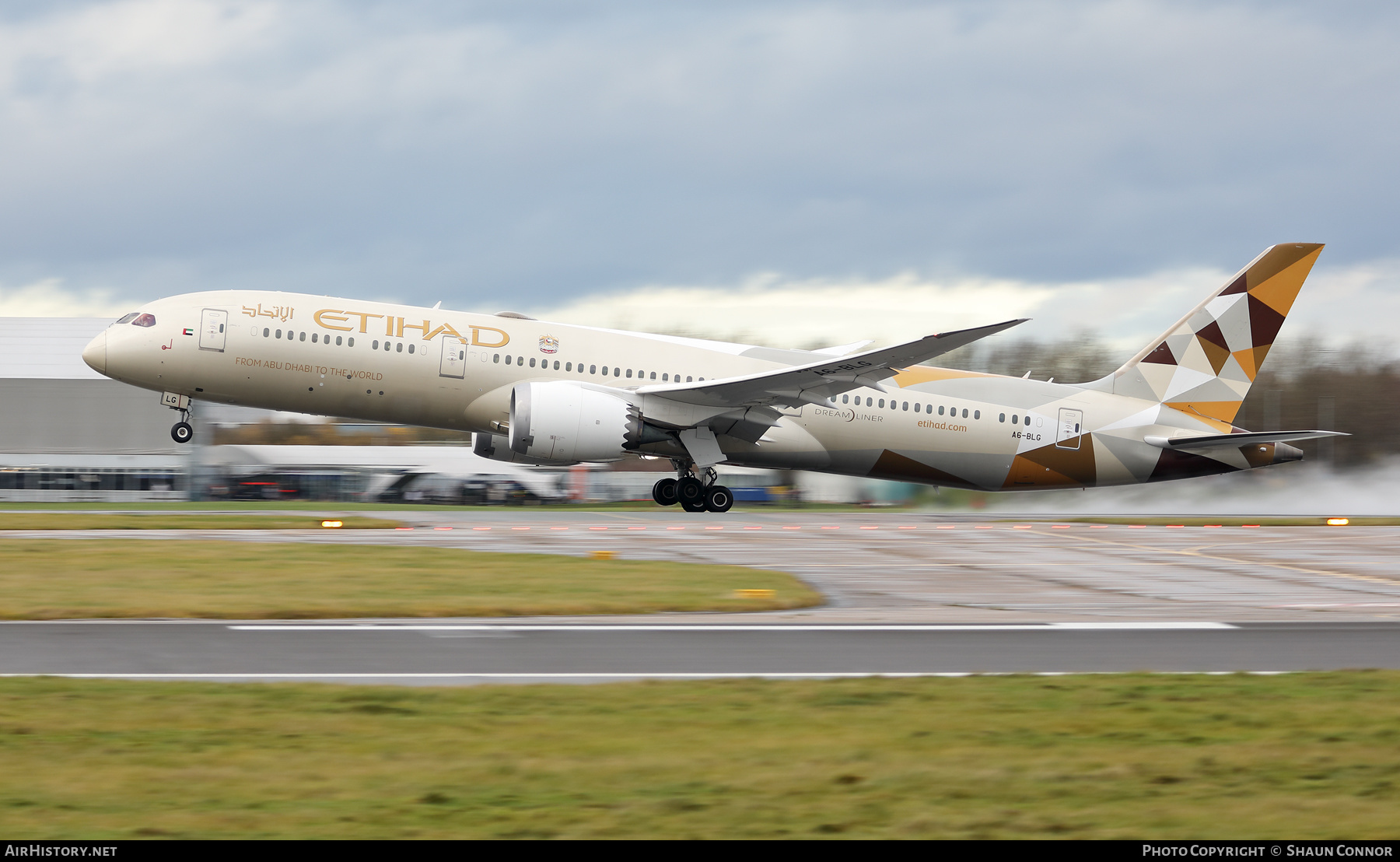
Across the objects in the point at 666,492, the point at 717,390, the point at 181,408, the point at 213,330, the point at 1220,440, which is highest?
the point at 213,330

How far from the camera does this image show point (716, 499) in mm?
29078

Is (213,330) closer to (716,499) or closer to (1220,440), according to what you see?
(716,499)

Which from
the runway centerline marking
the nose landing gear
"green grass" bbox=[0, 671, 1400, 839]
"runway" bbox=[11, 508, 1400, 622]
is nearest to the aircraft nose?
the nose landing gear

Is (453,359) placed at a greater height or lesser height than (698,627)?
greater

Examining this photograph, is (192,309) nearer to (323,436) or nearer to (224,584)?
(224,584)

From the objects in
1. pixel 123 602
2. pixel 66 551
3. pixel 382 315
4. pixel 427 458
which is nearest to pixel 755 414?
pixel 382 315

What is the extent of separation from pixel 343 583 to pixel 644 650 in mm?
5062

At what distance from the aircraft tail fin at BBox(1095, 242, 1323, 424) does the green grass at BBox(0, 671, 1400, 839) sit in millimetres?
23293

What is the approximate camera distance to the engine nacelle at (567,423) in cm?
2597

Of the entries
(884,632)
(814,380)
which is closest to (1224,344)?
(814,380)

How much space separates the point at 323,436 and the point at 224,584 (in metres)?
43.4

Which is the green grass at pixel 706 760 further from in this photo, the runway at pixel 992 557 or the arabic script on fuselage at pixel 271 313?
the arabic script on fuselage at pixel 271 313

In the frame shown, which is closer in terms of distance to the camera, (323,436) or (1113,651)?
(1113,651)

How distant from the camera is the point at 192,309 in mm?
26234
